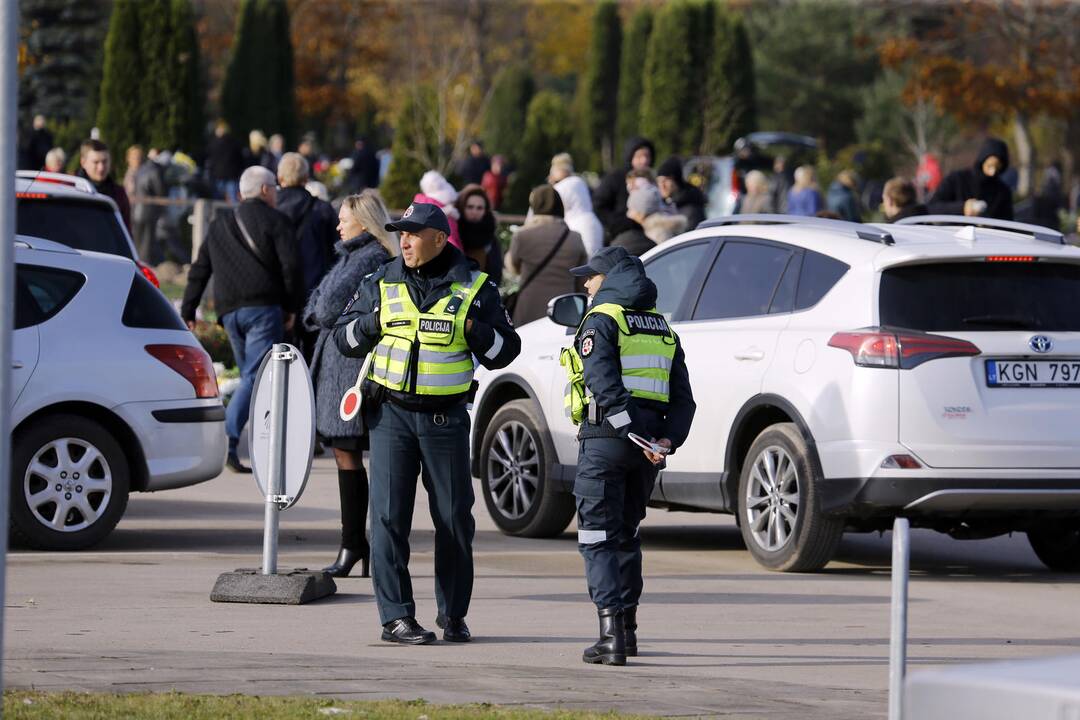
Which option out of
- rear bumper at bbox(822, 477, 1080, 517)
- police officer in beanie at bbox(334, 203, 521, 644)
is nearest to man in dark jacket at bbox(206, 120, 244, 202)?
rear bumper at bbox(822, 477, 1080, 517)

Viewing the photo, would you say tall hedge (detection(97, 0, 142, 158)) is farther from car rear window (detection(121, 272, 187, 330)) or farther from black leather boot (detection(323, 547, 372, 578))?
black leather boot (detection(323, 547, 372, 578))

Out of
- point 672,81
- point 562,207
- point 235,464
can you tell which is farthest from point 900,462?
point 672,81

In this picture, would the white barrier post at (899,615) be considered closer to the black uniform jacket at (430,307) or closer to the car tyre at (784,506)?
the black uniform jacket at (430,307)

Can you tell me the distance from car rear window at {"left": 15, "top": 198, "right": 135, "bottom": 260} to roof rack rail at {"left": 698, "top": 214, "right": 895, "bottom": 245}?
3.65m

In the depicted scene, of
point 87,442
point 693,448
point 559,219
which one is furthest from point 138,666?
point 559,219

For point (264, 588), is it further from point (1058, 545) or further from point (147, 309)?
point (1058, 545)

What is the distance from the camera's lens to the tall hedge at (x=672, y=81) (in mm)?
47250

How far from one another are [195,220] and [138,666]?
54.4 feet

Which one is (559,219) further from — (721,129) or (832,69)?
(832,69)

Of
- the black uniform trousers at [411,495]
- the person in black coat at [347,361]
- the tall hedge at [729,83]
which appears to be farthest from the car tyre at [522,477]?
the tall hedge at [729,83]

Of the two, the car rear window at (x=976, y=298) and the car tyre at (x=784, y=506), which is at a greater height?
the car rear window at (x=976, y=298)

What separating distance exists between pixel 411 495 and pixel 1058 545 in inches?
178

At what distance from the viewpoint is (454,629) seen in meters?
8.23

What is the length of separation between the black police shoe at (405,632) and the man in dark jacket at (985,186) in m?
10.4
